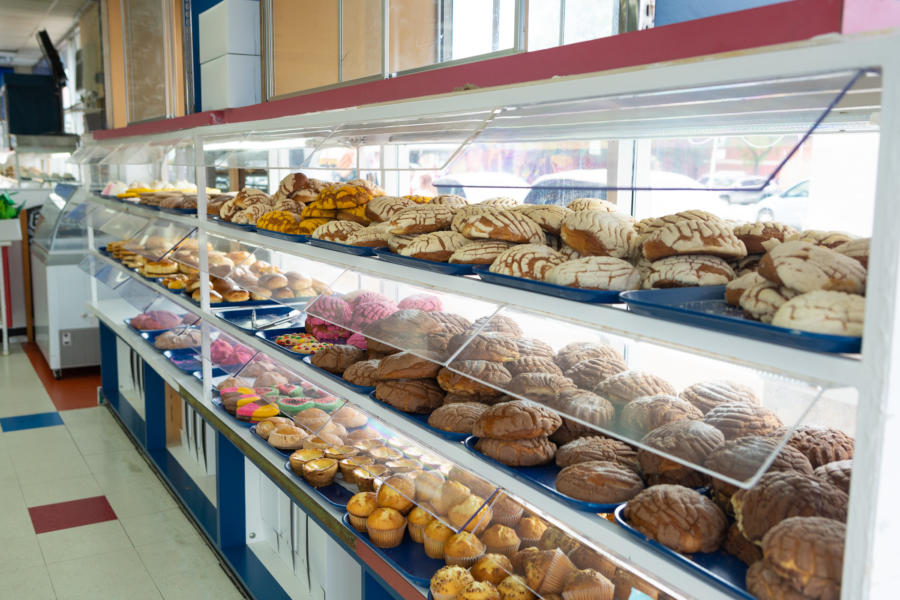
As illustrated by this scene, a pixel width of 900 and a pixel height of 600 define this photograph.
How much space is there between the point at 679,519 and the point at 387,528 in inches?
40.6

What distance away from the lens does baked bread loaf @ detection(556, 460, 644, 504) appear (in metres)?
1.44

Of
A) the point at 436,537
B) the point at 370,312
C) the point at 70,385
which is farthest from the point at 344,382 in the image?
the point at 70,385

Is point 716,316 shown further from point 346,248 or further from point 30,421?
point 30,421

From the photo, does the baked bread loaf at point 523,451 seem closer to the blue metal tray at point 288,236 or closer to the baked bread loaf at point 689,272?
the baked bread loaf at point 689,272

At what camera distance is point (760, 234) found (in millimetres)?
1515

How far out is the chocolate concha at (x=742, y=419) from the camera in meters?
1.31

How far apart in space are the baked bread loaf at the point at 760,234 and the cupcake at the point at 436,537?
1.08 m

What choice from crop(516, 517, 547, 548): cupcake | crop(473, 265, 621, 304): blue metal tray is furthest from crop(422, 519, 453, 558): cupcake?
crop(473, 265, 621, 304): blue metal tray

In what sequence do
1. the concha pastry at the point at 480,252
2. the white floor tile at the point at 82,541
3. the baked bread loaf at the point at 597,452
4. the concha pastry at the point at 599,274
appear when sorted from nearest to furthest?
the concha pastry at the point at 599,274, the baked bread loaf at the point at 597,452, the concha pastry at the point at 480,252, the white floor tile at the point at 82,541

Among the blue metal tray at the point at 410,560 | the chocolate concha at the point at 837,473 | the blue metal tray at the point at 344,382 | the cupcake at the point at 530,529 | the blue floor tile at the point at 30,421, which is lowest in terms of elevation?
the blue floor tile at the point at 30,421

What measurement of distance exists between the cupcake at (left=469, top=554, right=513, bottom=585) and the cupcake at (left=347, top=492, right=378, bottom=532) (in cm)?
48

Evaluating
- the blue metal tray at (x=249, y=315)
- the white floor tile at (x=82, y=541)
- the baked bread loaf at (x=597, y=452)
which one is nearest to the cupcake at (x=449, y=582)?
the baked bread loaf at (x=597, y=452)

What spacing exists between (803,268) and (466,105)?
2.76 ft

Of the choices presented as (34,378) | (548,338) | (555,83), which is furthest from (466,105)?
(34,378)
